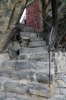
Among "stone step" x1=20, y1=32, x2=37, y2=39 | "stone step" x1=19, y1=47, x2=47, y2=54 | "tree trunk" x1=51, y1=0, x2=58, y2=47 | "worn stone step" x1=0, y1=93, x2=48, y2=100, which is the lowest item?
"worn stone step" x1=0, y1=93, x2=48, y2=100

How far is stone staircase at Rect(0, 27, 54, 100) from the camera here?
346 cm

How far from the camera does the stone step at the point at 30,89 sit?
11.1 ft

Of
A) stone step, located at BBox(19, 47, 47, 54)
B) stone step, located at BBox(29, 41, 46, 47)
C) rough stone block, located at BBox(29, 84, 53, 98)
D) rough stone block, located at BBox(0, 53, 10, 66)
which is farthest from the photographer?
stone step, located at BBox(29, 41, 46, 47)

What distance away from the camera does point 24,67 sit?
3801mm

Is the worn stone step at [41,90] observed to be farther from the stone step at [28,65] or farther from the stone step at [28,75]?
the stone step at [28,65]

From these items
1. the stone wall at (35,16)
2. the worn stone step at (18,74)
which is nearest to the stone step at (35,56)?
the worn stone step at (18,74)

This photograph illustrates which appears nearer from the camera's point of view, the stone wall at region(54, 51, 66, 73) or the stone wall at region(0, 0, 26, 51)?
the stone wall at region(0, 0, 26, 51)

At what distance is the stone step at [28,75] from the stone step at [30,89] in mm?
114

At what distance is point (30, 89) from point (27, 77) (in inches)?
10.8

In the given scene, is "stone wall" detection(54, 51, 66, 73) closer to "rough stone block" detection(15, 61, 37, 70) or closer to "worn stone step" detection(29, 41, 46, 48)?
"worn stone step" detection(29, 41, 46, 48)

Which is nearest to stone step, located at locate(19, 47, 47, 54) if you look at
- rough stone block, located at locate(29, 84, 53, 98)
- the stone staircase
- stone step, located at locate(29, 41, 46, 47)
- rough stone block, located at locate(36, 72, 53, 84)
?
the stone staircase

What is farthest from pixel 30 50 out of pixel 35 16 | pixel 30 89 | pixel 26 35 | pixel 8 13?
pixel 35 16

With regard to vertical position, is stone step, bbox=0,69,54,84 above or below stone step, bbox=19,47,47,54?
below

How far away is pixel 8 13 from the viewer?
10.3 ft
